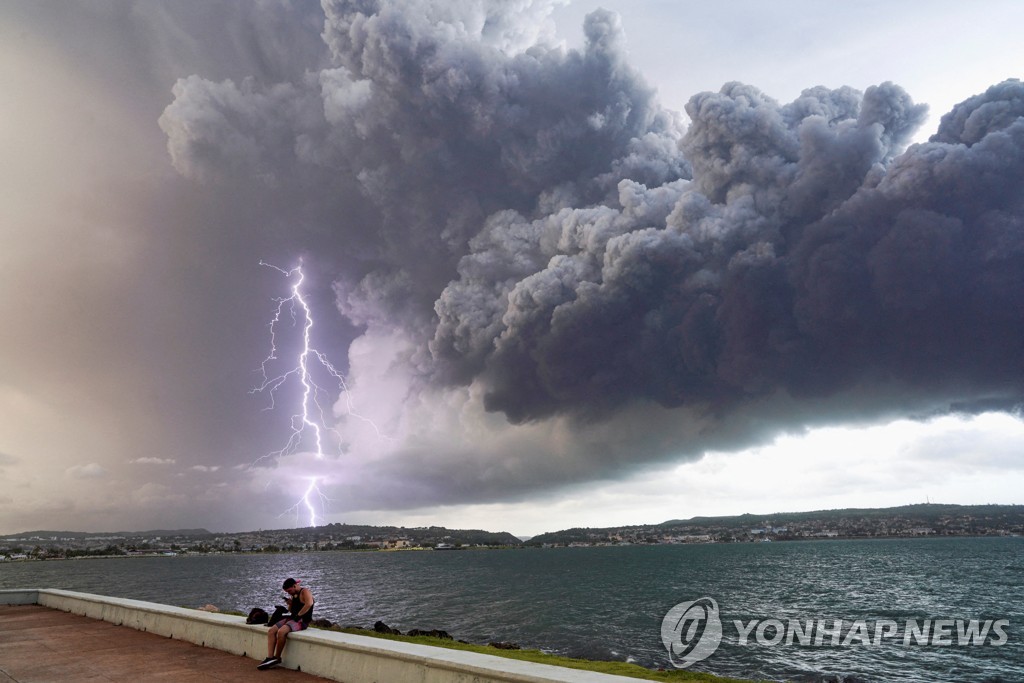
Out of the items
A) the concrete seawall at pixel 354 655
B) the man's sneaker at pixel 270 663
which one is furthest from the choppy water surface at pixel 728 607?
the man's sneaker at pixel 270 663

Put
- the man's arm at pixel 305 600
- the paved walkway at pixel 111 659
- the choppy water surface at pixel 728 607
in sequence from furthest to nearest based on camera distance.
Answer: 1. the choppy water surface at pixel 728 607
2. the man's arm at pixel 305 600
3. the paved walkway at pixel 111 659

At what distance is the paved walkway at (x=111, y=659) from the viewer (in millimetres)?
9734

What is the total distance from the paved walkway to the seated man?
0.63ft

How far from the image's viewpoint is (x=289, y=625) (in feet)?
34.2

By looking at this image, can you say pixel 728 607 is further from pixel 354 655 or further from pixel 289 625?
pixel 354 655

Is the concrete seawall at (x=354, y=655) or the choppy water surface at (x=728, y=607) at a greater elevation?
the concrete seawall at (x=354, y=655)

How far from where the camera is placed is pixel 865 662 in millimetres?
32531

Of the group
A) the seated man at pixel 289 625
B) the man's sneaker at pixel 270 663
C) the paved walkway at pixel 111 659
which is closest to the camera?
the paved walkway at pixel 111 659

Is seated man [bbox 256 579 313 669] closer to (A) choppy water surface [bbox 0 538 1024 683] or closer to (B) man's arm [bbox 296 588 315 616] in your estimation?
(B) man's arm [bbox 296 588 315 616]

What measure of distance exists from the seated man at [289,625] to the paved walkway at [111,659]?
192mm

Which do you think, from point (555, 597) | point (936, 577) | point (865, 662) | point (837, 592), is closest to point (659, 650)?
point (865, 662)

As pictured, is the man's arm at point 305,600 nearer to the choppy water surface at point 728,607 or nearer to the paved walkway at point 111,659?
the paved walkway at point 111,659

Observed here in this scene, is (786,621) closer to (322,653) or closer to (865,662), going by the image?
(865,662)

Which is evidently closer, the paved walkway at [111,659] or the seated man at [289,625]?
the paved walkway at [111,659]
